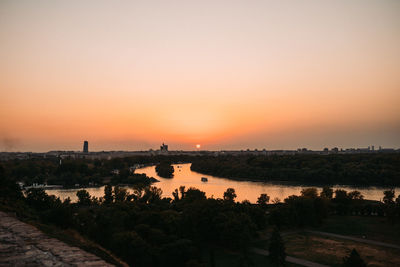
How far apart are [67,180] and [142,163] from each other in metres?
51.2

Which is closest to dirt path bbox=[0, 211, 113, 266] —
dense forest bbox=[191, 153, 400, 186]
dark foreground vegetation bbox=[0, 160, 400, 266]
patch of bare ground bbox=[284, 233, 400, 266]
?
dark foreground vegetation bbox=[0, 160, 400, 266]

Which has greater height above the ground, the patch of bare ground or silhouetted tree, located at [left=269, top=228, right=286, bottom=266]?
silhouetted tree, located at [left=269, top=228, right=286, bottom=266]

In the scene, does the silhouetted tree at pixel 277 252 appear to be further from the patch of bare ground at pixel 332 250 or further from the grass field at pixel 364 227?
the grass field at pixel 364 227

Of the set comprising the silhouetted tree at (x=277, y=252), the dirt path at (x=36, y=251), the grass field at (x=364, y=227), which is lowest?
the grass field at (x=364, y=227)

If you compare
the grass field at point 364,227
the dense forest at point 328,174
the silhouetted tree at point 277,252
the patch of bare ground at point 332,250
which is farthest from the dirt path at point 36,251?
the dense forest at point 328,174

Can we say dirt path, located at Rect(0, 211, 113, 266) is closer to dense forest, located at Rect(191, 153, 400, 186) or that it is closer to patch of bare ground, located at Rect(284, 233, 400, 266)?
patch of bare ground, located at Rect(284, 233, 400, 266)

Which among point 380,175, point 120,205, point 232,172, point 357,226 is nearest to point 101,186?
point 232,172

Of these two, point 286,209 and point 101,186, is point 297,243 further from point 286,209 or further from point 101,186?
point 101,186

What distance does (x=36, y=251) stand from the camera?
2.98m

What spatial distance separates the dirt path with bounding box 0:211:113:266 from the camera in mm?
2711

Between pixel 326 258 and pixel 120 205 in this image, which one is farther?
pixel 120 205

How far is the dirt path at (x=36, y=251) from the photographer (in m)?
2.71

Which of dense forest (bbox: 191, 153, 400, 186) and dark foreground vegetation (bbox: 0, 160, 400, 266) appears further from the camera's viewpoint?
dense forest (bbox: 191, 153, 400, 186)

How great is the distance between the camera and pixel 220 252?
14.8 m
